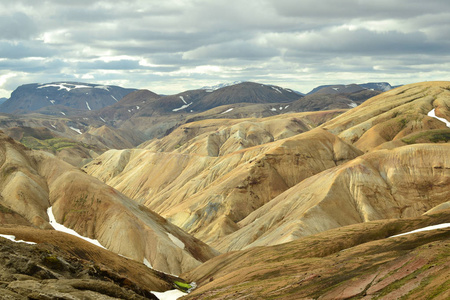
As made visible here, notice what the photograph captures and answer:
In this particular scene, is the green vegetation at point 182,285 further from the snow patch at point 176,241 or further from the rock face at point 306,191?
the rock face at point 306,191

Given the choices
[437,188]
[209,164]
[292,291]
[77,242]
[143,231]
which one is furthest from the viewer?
[209,164]

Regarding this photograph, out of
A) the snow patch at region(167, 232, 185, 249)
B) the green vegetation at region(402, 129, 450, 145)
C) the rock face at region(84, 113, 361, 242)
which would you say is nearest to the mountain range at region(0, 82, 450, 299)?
the snow patch at region(167, 232, 185, 249)

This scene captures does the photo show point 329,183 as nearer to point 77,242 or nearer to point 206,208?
point 206,208

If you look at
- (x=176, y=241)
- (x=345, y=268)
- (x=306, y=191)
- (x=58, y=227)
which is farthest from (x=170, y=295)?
(x=306, y=191)

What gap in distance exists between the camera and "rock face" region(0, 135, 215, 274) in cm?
9794

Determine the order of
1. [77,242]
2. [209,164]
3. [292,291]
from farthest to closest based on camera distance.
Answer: [209,164] < [77,242] < [292,291]

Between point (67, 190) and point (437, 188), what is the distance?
9764cm

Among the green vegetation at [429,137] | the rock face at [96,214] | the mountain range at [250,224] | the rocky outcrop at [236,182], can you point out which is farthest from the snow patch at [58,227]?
the green vegetation at [429,137]

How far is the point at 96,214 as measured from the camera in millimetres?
109062

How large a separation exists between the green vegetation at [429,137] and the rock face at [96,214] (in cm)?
9827

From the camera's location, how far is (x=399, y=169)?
127812 millimetres

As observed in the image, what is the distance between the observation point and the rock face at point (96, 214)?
9794 cm

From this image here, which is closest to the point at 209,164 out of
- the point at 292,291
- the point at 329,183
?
the point at 329,183

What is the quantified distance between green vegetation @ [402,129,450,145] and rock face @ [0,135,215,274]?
322 ft
